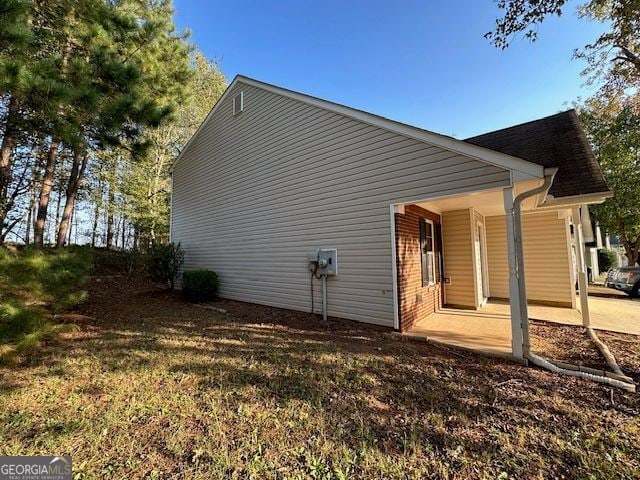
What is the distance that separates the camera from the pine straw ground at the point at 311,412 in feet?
6.81

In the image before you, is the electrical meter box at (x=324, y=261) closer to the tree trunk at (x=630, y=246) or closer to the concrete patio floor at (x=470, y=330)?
the concrete patio floor at (x=470, y=330)

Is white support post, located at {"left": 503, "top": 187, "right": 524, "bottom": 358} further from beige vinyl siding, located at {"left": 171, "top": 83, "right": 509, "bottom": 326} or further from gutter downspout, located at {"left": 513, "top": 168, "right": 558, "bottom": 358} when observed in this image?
beige vinyl siding, located at {"left": 171, "top": 83, "right": 509, "bottom": 326}

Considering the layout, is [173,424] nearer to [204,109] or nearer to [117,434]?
[117,434]

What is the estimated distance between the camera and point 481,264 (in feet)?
27.1

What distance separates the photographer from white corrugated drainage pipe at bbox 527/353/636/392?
3189mm

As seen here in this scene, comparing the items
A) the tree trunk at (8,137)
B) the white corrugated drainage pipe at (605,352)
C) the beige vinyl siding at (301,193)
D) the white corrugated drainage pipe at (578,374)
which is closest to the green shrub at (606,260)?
the white corrugated drainage pipe at (605,352)

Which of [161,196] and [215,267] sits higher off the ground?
[161,196]

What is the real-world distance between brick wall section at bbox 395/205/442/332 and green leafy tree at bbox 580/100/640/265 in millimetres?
14889

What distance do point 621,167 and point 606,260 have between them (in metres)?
8.21

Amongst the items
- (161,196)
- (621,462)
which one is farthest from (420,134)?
(161,196)

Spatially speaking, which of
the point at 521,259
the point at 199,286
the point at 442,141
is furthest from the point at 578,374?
the point at 199,286

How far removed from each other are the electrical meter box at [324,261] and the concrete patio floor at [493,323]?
2116 millimetres

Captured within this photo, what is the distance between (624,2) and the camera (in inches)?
170

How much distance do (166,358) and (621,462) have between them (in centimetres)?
491
